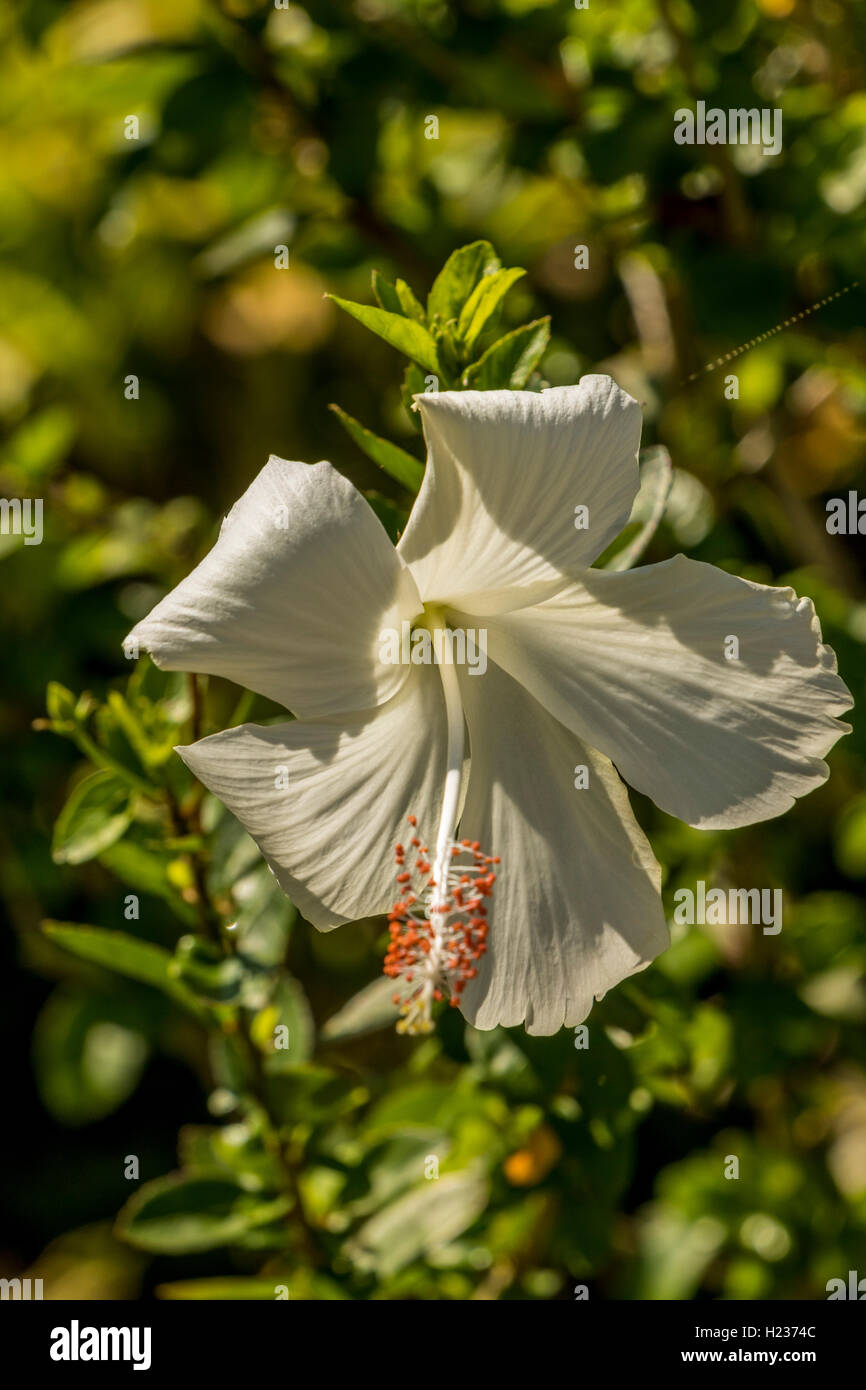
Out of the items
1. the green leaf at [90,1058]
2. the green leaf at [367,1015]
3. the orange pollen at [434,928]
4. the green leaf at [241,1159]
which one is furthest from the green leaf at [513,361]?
the green leaf at [90,1058]

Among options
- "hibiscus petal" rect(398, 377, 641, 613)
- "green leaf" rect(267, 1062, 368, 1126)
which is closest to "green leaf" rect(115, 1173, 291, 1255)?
"green leaf" rect(267, 1062, 368, 1126)

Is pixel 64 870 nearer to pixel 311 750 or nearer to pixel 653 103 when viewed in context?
pixel 311 750

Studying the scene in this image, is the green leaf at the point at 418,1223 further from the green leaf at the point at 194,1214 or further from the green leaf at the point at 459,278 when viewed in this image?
the green leaf at the point at 459,278

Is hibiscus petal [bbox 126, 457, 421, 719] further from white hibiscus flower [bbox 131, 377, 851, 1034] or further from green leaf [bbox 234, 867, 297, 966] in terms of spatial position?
green leaf [bbox 234, 867, 297, 966]

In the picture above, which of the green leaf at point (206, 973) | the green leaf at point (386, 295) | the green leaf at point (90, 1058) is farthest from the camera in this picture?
the green leaf at point (90, 1058)

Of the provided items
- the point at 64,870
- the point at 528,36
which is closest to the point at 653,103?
the point at 528,36

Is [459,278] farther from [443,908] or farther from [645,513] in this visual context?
[443,908]
